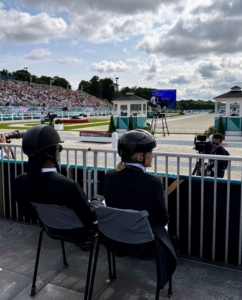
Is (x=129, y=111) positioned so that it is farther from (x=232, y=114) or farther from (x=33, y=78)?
(x=33, y=78)

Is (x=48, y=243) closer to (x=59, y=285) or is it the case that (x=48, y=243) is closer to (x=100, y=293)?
(x=59, y=285)

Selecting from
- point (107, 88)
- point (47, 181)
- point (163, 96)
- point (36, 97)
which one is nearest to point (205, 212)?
point (47, 181)

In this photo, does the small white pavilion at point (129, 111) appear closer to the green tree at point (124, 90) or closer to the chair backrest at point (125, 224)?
the chair backrest at point (125, 224)

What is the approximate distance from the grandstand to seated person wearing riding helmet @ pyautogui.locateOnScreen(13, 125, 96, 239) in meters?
43.4

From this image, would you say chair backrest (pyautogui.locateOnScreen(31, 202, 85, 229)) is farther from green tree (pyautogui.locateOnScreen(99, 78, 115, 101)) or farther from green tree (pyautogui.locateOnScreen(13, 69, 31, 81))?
green tree (pyautogui.locateOnScreen(99, 78, 115, 101))

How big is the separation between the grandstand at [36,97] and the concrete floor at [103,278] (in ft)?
140

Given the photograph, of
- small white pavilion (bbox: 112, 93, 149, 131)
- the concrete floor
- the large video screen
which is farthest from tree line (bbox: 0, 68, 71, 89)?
the concrete floor

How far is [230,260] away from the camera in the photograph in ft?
11.0

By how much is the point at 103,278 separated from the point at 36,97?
61.8 m

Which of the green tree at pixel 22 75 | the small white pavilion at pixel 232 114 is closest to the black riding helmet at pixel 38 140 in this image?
the small white pavilion at pixel 232 114

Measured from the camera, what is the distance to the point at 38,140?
7.91ft

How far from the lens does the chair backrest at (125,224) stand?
7.32ft

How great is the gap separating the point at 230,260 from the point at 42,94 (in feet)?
212

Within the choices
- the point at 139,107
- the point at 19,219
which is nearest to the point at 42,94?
the point at 139,107
